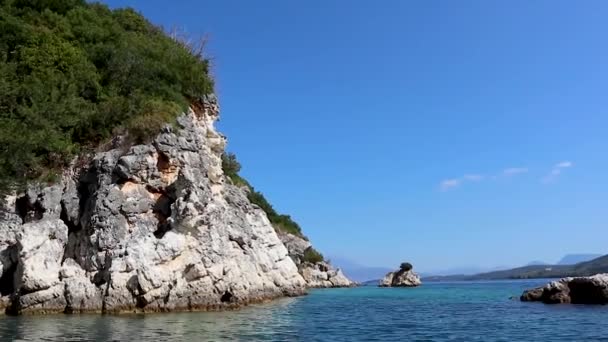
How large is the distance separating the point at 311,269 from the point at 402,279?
63.1ft

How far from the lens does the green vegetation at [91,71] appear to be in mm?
37125

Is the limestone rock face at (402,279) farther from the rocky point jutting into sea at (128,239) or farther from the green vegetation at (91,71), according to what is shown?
the rocky point jutting into sea at (128,239)

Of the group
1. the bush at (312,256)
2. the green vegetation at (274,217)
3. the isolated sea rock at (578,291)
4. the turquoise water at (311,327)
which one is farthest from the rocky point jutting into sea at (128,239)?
the bush at (312,256)

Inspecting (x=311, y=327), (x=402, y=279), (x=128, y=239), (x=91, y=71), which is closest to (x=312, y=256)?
(x=402, y=279)

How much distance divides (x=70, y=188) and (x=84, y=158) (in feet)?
8.40

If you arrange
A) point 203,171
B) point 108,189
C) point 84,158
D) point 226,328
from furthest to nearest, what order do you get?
1. point 203,171
2. point 84,158
3. point 108,189
4. point 226,328

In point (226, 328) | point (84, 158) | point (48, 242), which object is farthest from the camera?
point (84, 158)

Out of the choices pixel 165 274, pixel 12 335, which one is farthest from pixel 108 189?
pixel 12 335

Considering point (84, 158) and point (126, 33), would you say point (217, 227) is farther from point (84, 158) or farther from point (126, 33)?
point (126, 33)

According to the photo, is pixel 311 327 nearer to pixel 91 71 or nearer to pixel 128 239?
pixel 128 239

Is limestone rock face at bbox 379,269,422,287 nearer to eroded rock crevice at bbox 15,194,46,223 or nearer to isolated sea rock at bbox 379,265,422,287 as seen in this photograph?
isolated sea rock at bbox 379,265,422,287

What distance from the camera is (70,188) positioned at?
3650 cm

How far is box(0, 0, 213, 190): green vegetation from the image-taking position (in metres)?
37.1

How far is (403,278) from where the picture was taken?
118 m
